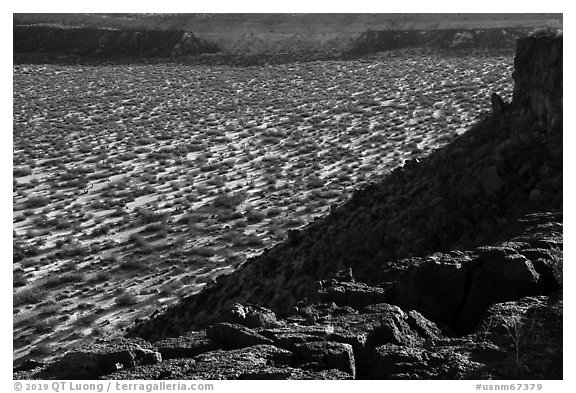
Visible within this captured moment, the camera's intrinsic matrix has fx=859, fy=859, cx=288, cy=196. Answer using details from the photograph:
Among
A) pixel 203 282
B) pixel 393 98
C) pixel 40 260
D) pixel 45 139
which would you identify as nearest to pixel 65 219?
pixel 40 260

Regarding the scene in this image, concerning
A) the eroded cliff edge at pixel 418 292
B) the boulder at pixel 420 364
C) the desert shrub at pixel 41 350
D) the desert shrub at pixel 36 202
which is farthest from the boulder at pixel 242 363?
the desert shrub at pixel 36 202

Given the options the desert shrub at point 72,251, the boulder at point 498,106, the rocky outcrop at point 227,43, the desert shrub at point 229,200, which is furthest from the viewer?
the rocky outcrop at point 227,43

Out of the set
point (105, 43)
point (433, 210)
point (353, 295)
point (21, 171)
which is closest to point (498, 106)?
point (433, 210)

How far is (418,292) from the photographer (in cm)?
935

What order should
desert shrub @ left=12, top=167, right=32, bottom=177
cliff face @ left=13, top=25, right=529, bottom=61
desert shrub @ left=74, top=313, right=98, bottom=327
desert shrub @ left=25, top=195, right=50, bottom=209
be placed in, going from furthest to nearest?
cliff face @ left=13, top=25, right=529, bottom=61 → desert shrub @ left=12, top=167, right=32, bottom=177 → desert shrub @ left=25, top=195, right=50, bottom=209 → desert shrub @ left=74, top=313, right=98, bottom=327

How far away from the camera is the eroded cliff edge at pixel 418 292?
7770 millimetres

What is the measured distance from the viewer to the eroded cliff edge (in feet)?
25.5

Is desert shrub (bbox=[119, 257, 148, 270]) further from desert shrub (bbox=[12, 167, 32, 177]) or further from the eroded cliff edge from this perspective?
desert shrub (bbox=[12, 167, 32, 177])

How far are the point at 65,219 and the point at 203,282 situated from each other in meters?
6.91

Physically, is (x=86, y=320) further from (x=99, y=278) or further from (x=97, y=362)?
(x=97, y=362)

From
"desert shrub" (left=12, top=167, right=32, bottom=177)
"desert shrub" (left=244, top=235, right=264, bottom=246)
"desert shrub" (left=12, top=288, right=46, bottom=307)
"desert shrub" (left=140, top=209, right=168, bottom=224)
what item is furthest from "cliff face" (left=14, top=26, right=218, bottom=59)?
"desert shrub" (left=12, top=288, right=46, bottom=307)

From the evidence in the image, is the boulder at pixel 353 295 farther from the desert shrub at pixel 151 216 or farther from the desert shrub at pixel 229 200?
the desert shrub at pixel 229 200

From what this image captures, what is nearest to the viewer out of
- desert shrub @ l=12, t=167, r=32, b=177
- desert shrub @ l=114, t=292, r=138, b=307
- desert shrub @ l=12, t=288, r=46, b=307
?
desert shrub @ l=114, t=292, r=138, b=307

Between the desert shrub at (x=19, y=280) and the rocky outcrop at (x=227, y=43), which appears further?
the rocky outcrop at (x=227, y=43)
